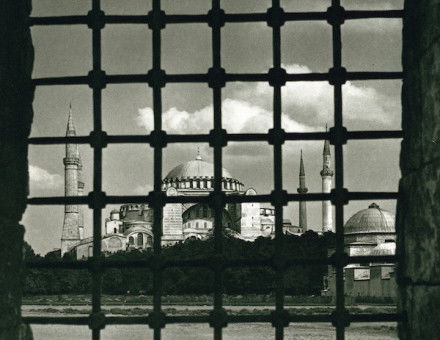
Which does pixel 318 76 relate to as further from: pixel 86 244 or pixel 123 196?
pixel 86 244

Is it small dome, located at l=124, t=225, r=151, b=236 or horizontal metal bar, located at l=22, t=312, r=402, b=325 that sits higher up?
small dome, located at l=124, t=225, r=151, b=236

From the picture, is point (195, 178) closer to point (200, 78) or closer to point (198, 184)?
point (198, 184)

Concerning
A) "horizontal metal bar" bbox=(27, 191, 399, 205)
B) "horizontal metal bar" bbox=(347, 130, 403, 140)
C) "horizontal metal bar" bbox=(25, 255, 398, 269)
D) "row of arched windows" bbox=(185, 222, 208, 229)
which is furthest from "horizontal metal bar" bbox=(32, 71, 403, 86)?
"row of arched windows" bbox=(185, 222, 208, 229)

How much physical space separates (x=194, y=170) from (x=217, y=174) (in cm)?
7426

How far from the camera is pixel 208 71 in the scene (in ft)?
11.9

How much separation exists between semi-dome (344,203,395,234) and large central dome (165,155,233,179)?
90.6 ft

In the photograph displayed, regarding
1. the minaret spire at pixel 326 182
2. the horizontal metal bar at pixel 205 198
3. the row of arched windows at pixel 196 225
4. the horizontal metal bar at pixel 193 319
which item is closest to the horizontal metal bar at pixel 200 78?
the horizontal metal bar at pixel 205 198

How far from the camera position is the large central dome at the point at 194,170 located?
77.3 m

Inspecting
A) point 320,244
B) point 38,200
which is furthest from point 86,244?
point 38,200

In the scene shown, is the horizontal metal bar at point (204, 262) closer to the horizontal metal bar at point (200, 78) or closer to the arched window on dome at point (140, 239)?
the horizontal metal bar at point (200, 78)

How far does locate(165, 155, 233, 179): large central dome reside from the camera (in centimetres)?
7731

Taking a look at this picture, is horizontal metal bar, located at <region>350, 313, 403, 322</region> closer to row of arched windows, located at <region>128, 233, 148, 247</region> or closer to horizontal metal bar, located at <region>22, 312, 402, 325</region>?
horizontal metal bar, located at <region>22, 312, 402, 325</region>

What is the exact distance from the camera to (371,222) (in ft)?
162

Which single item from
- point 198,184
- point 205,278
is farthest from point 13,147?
point 198,184
